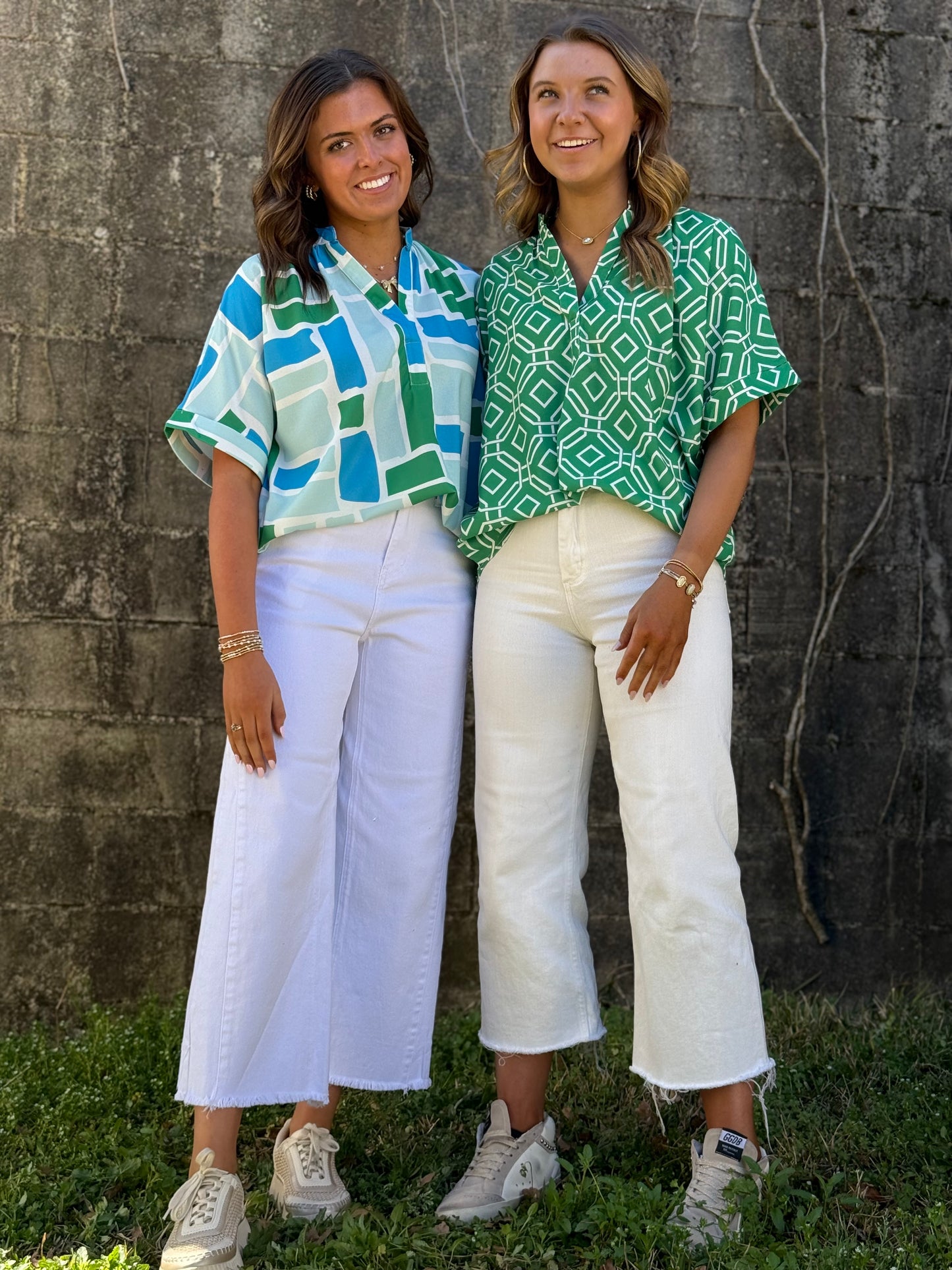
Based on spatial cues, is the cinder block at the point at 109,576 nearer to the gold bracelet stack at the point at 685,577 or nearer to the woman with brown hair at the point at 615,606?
the woman with brown hair at the point at 615,606

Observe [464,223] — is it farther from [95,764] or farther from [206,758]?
[95,764]

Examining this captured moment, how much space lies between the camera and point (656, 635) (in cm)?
193

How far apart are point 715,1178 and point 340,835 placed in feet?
2.80

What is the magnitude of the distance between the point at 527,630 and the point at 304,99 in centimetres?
100

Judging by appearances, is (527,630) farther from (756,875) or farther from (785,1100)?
(756,875)

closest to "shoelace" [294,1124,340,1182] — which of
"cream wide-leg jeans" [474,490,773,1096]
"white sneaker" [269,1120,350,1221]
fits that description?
"white sneaker" [269,1120,350,1221]

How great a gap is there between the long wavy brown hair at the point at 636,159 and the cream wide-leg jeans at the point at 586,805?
17.2 inches

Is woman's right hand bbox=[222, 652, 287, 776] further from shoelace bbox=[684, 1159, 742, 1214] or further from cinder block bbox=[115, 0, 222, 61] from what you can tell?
cinder block bbox=[115, 0, 222, 61]

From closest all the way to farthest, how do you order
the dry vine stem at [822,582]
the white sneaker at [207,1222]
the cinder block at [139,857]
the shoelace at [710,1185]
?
the white sneaker at [207,1222], the shoelace at [710,1185], the cinder block at [139,857], the dry vine stem at [822,582]

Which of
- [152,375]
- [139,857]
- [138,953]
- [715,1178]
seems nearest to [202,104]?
[152,375]

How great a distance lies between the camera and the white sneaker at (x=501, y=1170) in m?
2.03

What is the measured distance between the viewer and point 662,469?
2.02m

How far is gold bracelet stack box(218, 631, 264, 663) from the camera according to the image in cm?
197

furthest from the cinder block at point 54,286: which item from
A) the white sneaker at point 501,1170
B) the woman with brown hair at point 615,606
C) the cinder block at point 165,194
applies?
the white sneaker at point 501,1170
